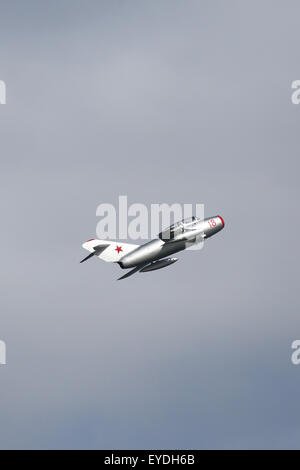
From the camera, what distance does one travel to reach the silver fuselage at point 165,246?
180250 mm

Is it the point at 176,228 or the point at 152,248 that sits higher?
the point at 176,228

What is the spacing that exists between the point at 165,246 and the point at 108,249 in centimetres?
908

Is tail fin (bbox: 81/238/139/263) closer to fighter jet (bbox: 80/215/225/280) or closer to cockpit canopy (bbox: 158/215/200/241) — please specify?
fighter jet (bbox: 80/215/225/280)

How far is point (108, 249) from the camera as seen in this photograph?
602ft

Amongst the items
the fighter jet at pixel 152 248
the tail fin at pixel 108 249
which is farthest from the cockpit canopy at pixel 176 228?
the tail fin at pixel 108 249

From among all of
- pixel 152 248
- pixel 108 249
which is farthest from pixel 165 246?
pixel 108 249

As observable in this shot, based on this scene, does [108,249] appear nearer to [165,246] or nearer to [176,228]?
[165,246]

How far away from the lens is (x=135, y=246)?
18275cm

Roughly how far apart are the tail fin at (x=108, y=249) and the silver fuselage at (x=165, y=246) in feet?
5.59

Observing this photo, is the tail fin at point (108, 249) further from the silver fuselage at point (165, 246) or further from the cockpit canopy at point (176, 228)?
the cockpit canopy at point (176, 228)
